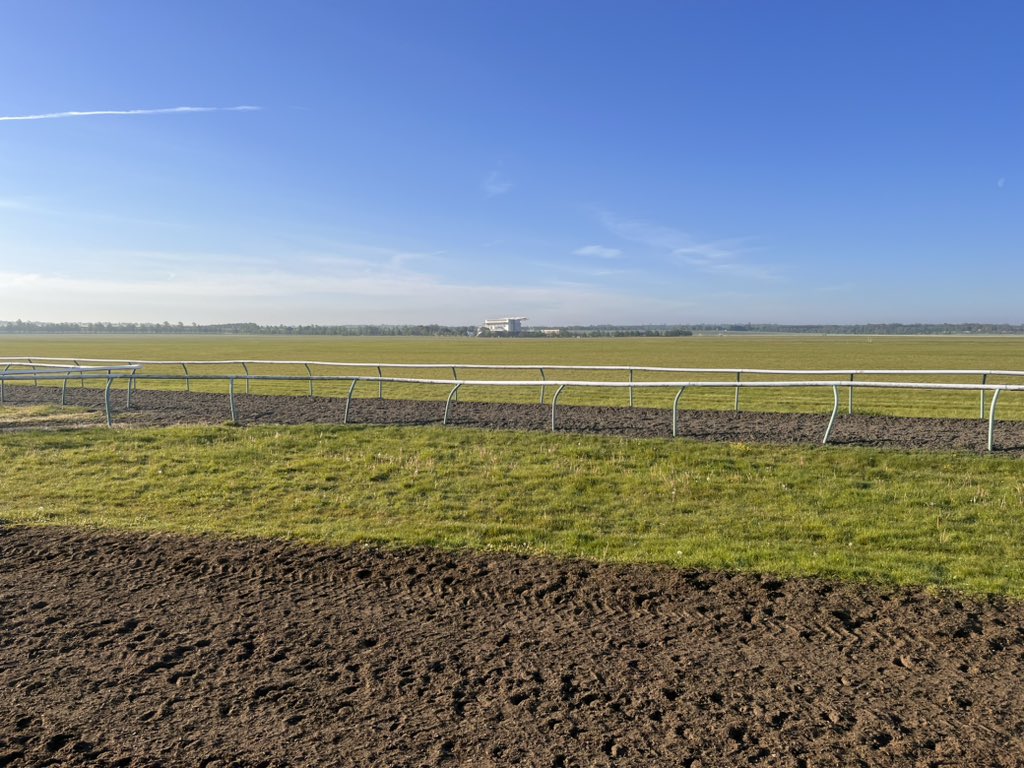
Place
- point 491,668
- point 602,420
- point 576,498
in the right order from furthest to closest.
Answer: point 602,420
point 576,498
point 491,668

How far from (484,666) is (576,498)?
409cm

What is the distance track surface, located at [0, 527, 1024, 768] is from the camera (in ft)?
10.8

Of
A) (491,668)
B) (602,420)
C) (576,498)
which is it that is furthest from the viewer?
(602,420)

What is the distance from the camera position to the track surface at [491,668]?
10.8 feet

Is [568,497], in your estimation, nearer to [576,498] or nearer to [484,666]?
[576,498]

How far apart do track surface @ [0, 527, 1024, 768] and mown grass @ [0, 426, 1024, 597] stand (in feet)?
2.58

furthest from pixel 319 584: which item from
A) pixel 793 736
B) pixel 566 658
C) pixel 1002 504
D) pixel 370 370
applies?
pixel 370 370

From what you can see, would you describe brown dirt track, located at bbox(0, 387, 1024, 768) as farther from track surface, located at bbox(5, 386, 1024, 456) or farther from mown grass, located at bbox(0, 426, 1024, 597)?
track surface, located at bbox(5, 386, 1024, 456)

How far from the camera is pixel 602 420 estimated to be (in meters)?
13.8

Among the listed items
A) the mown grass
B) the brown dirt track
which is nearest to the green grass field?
the mown grass

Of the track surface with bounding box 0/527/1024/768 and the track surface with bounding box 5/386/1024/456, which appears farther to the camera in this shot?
the track surface with bounding box 5/386/1024/456

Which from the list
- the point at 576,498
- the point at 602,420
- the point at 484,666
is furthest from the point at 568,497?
the point at 602,420

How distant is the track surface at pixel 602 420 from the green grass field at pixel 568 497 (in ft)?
4.58

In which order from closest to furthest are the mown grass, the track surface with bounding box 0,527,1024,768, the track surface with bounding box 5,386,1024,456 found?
the track surface with bounding box 0,527,1024,768 < the mown grass < the track surface with bounding box 5,386,1024,456
